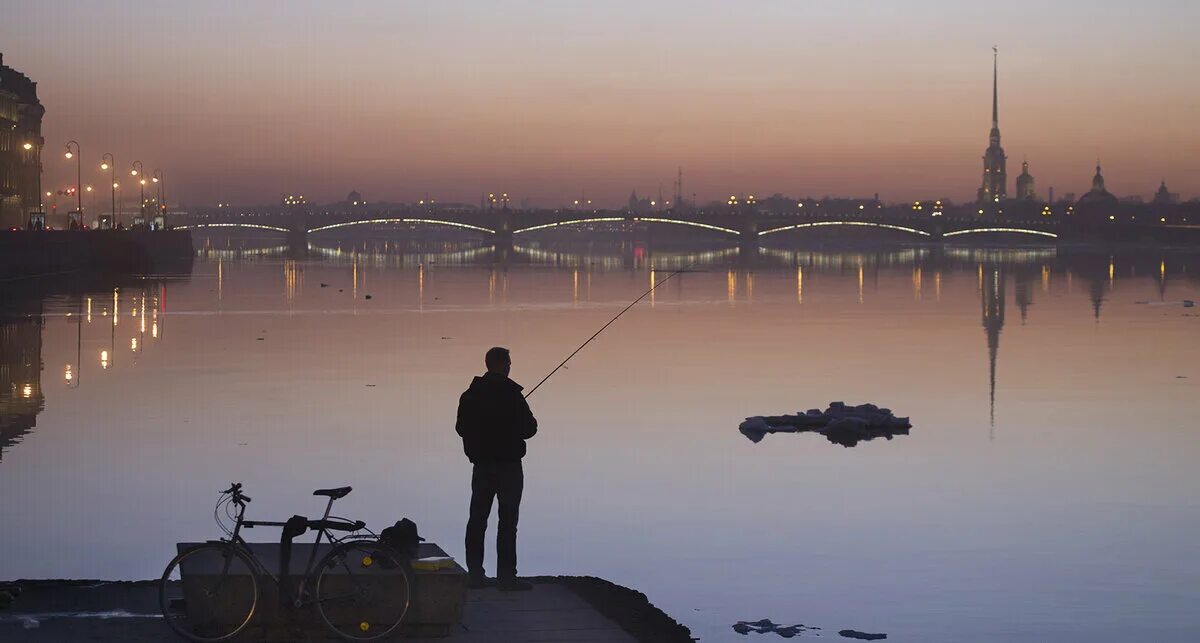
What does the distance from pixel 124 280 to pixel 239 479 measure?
73.4 m

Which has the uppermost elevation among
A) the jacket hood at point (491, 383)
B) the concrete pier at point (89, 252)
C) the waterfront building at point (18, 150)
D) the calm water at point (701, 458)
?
the waterfront building at point (18, 150)

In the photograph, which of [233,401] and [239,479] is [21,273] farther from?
[239,479]

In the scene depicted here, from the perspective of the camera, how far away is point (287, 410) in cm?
2909

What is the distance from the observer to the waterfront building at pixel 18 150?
404 ft

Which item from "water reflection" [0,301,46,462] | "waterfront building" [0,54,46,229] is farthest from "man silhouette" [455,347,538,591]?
"waterfront building" [0,54,46,229]

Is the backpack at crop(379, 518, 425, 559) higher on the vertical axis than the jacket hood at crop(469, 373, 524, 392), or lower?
lower

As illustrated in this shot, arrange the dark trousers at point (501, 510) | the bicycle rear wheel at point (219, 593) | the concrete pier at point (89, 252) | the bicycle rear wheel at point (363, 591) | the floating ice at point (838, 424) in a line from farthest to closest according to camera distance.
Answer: the concrete pier at point (89, 252) → the floating ice at point (838, 424) → the dark trousers at point (501, 510) → the bicycle rear wheel at point (363, 591) → the bicycle rear wheel at point (219, 593)

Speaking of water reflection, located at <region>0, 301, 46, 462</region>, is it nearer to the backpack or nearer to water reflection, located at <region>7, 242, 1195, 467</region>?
water reflection, located at <region>7, 242, 1195, 467</region>

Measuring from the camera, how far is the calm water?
15891 millimetres

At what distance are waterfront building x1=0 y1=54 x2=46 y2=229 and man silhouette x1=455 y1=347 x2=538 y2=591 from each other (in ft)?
361

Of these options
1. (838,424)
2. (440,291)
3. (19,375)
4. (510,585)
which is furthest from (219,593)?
(440,291)

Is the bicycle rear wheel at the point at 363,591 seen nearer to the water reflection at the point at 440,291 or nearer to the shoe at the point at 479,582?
the shoe at the point at 479,582

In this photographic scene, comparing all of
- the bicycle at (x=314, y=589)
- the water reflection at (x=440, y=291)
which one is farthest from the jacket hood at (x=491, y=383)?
the water reflection at (x=440, y=291)

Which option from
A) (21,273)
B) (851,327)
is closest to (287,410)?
(851,327)
